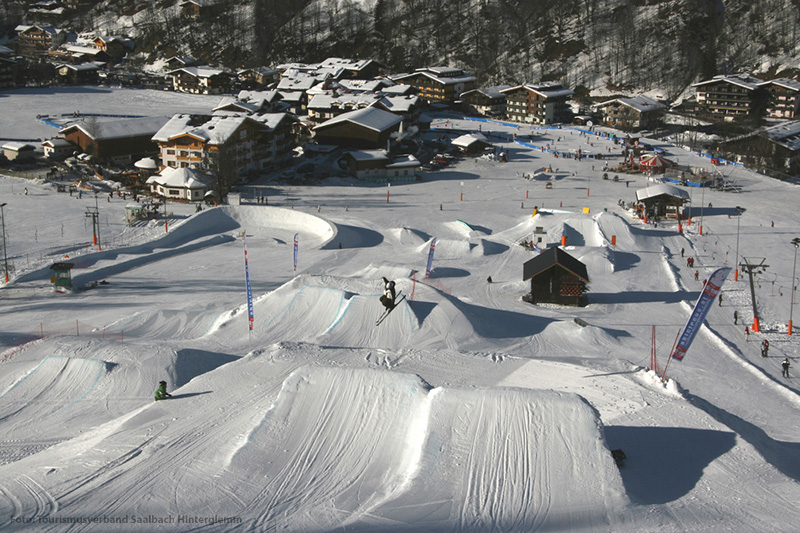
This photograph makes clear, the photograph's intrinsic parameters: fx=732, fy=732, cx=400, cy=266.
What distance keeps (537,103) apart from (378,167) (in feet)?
104

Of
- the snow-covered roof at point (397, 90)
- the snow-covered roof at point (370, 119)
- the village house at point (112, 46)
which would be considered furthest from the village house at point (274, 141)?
the village house at point (112, 46)

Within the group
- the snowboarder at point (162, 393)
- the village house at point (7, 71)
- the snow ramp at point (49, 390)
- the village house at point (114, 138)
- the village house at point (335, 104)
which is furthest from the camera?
the village house at point (7, 71)

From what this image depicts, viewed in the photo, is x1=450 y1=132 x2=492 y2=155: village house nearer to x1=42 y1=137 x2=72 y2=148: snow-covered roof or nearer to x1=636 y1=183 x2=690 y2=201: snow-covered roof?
x1=636 y1=183 x2=690 y2=201: snow-covered roof

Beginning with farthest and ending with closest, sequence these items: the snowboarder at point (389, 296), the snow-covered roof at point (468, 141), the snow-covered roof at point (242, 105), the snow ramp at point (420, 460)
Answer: the snow-covered roof at point (242, 105) < the snow-covered roof at point (468, 141) < the snowboarder at point (389, 296) < the snow ramp at point (420, 460)

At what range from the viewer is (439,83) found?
8788 centimetres

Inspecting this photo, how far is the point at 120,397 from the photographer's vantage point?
1877 cm

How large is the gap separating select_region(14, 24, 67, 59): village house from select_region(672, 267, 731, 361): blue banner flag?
112674 mm

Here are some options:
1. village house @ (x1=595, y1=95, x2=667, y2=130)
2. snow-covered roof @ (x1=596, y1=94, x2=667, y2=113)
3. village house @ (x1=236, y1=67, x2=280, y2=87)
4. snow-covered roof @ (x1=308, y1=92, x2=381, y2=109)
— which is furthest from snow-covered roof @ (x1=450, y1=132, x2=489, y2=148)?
village house @ (x1=236, y1=67, x2=280, y2=87)

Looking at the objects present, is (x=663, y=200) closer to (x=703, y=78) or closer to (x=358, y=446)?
(x=358, y=446)

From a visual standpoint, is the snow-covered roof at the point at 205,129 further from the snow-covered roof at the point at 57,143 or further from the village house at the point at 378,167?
the village house at the point at 378,167

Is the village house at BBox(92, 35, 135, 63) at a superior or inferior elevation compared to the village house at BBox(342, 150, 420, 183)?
superior

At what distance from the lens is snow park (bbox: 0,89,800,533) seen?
12.8m

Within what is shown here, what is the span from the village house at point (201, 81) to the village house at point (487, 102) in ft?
99.0

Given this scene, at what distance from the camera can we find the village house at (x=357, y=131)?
60509 millimetres
